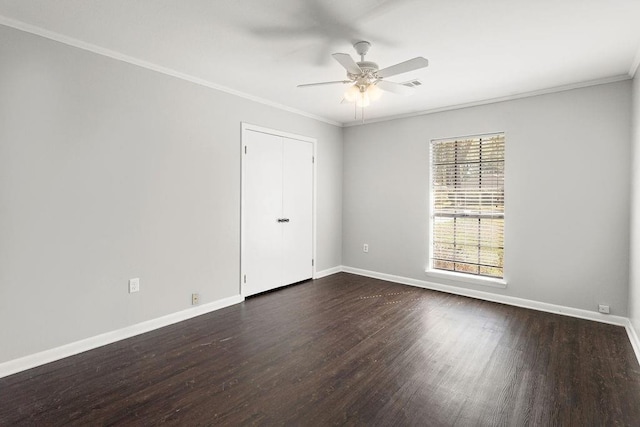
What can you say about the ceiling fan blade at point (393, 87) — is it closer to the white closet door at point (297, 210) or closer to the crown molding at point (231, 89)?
the crown molding at point (231, 89)

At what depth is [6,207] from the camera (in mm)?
2336

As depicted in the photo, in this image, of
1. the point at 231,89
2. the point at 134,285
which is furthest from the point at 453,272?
the point at 134,285

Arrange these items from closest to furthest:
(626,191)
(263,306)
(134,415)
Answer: (134,415) → (626,191) → (263,306)

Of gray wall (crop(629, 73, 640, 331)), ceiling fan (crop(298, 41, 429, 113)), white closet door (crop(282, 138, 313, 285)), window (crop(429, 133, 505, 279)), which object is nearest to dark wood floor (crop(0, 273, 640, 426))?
gray wall (crop(629, 73, 640, 331))

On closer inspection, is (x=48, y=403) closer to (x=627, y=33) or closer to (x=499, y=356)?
(x=499, y=356)

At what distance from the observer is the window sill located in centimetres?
405

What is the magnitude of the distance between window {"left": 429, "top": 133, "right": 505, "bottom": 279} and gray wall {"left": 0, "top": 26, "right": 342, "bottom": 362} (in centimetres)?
277

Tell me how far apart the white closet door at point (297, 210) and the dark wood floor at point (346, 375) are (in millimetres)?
1231

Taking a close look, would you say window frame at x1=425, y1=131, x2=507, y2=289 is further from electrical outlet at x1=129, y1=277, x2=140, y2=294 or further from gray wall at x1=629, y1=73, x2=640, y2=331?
electrical outlet at x1=129, y1=277, x2=140, y2=294

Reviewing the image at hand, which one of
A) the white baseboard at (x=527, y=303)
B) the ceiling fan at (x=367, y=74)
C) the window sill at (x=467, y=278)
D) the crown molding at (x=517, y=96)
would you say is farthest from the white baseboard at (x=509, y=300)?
the ceiling fan at (x=367, y=74)

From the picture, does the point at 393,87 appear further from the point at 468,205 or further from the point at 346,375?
the point at 346,375

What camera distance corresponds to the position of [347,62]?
2.41 meters

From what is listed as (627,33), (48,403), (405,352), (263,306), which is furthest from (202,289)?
(627,33)

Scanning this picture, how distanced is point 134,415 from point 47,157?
201cm
